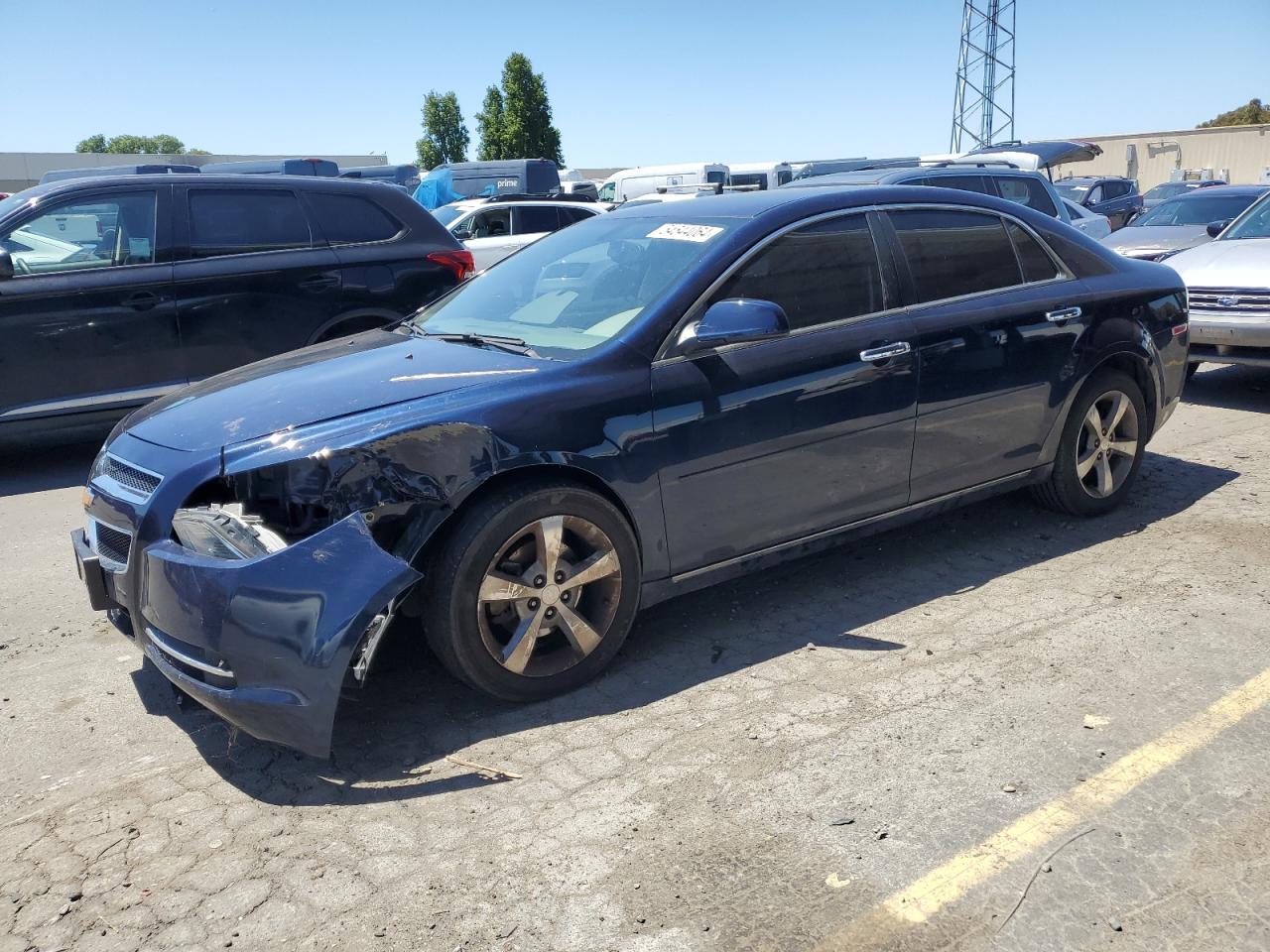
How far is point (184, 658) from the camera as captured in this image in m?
3.24

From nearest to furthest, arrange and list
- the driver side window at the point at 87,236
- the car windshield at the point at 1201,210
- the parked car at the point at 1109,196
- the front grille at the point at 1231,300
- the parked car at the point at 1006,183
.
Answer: the driver side window at the point at 87,236 → the front grille at the point at 1231,300 → the parked car at the point at 1006,183 → the car windshield at the point at 1201,210 → the parked car at the point at 1109,196

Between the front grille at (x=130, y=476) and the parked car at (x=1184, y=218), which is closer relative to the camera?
the front grille at (x=130, y=476)

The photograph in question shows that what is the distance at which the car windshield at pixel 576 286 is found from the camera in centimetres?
414

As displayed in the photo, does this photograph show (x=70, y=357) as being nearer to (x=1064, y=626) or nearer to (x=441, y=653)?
(x=441, y=653)

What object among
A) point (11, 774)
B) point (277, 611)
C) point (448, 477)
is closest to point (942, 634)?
point (448, 477)

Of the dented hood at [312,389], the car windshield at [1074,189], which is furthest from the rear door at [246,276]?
the car windshield at [1074,189]

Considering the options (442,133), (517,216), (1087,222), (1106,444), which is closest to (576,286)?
(1106,444)

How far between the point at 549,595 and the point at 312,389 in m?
1.13

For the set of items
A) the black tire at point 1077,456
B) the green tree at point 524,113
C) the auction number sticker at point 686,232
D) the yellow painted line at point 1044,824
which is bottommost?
the yellow painted line at point 1044,824

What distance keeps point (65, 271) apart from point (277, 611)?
508cm

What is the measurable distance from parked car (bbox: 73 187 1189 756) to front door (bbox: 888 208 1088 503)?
14 mm

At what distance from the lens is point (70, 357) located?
275 inches

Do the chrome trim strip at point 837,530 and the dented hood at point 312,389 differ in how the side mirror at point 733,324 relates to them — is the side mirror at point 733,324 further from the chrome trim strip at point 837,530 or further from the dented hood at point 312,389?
the chrome trim strip at point 837,530

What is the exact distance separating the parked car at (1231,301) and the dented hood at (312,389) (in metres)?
6.50
